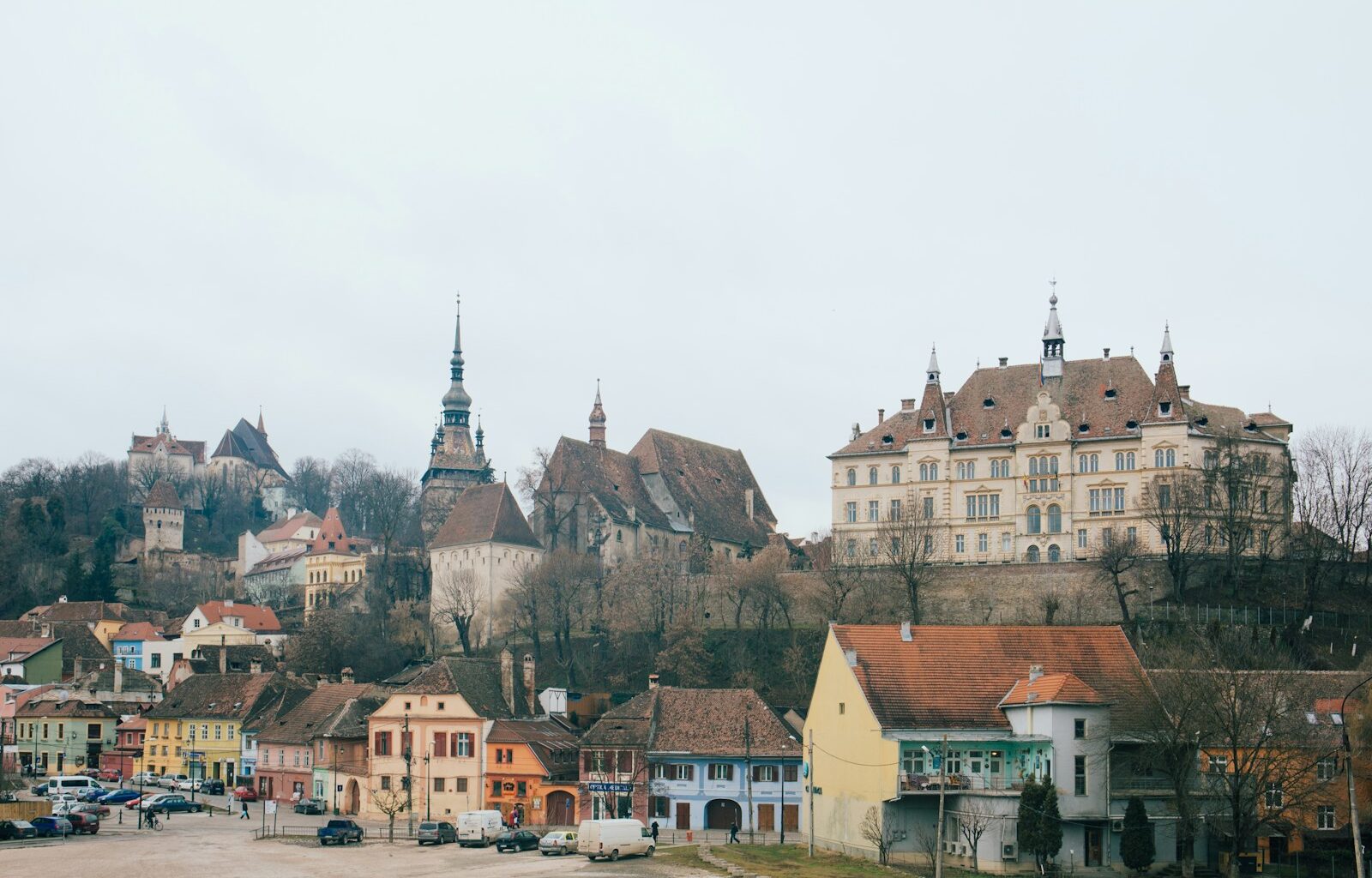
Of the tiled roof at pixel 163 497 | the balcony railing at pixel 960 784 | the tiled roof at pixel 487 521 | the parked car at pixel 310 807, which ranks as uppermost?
the tiled roof at pixel 163 497

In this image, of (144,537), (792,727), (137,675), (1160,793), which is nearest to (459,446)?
(144,537)

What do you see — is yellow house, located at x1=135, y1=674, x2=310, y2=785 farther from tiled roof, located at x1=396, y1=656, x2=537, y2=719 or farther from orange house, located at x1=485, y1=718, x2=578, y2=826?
orange house, located at x1=485, y1=718, x2=578, y2=826

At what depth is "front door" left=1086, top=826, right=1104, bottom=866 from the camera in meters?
58.5

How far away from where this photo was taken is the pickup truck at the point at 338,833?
215ft

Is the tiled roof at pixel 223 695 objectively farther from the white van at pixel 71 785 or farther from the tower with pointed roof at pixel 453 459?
the tower with pointed roof at pixel 453 459

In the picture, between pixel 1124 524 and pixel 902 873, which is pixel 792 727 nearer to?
pixel 902 873

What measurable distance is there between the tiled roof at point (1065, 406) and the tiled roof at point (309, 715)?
38.6 m

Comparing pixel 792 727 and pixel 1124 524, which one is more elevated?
pixel 1124 524

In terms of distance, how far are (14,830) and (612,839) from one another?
24894mm

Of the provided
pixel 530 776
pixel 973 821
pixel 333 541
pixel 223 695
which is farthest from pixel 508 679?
pixel 333 541

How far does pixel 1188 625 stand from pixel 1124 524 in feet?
69.8

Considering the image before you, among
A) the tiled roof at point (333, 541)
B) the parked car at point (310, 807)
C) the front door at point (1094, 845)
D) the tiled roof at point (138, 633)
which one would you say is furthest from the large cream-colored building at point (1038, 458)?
the tiled roof at point (333, 541)

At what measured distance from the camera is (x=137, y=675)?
371 feet

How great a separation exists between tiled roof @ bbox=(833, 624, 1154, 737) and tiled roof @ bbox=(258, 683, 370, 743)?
34500 millimetres
